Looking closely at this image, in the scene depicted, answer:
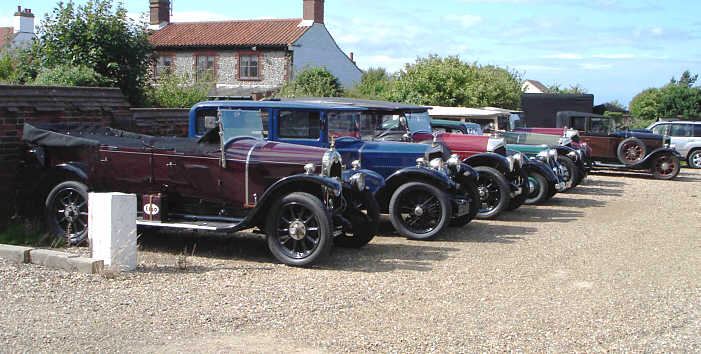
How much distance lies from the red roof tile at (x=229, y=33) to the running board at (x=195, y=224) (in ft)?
94.2

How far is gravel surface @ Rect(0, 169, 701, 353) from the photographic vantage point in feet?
15.6

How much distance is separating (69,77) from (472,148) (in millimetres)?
6885

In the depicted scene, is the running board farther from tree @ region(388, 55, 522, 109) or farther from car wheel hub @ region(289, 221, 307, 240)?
tree @ region(388, 55, 522, 109)

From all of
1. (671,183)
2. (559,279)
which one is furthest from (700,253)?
(671,183)

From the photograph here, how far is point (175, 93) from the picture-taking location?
1546cm

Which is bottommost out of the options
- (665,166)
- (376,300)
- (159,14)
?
(376,300)

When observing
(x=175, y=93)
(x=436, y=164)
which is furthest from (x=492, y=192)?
(x=175, y=93)

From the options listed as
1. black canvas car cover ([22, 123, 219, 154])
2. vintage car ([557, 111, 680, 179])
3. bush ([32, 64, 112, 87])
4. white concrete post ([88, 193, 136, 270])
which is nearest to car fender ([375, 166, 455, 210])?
black canvas car cover ([22, 123, 219, 154])

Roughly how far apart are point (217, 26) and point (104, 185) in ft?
108

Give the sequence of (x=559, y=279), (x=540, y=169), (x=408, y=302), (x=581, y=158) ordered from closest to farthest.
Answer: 1. (x=408, y=302)
2. (x=559, y=279)
3. (x=540, y=169)
4. (x=581, y=158)

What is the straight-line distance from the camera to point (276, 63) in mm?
36000

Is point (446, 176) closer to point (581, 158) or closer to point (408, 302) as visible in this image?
point (408, 302)

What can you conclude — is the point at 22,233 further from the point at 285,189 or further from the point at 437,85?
the point at 437,85

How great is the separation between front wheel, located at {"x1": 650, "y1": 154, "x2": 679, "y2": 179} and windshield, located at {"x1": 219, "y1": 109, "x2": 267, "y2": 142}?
13.2 meters
